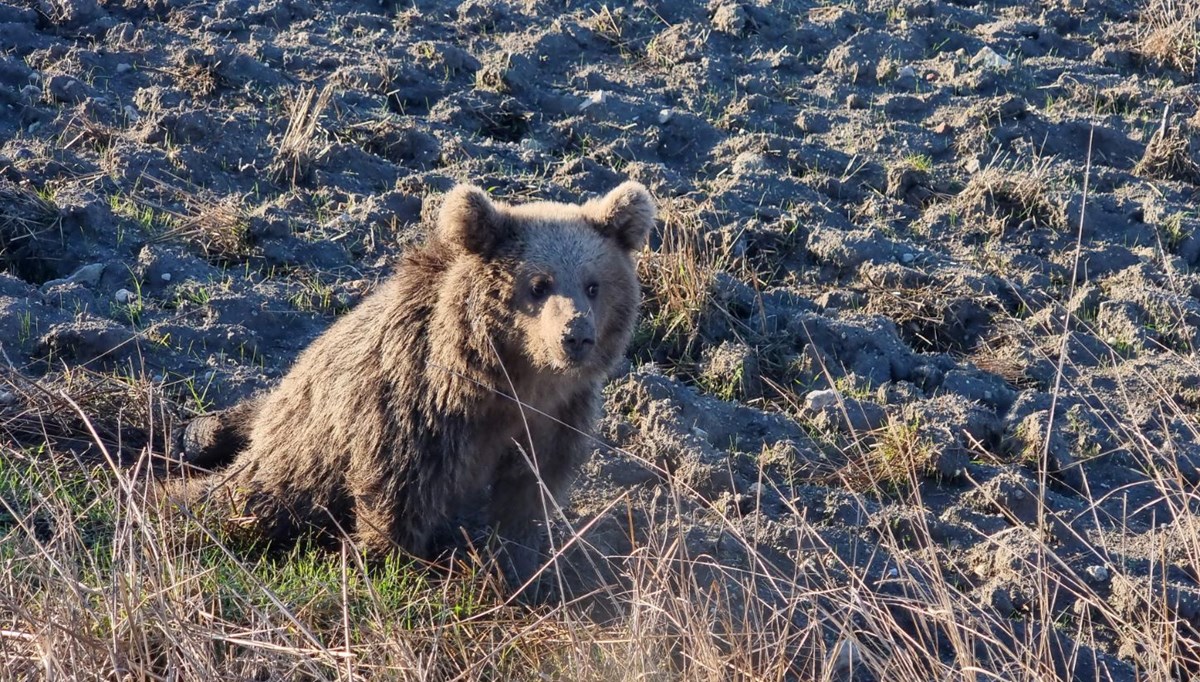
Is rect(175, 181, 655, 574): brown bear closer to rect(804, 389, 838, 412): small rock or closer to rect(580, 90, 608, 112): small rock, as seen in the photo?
rect(804, 389, 838, 412): small rock

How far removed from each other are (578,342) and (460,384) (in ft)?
1.65

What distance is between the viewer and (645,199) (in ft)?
17.6

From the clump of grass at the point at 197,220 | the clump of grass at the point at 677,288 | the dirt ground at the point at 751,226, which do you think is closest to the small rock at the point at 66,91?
the dirt ground at the point at 751,226

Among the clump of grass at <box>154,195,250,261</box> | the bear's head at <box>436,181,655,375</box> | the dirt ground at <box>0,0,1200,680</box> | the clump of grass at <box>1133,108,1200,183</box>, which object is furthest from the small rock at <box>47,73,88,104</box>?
the clump of grass at <box>1133,108,1200,183</box>

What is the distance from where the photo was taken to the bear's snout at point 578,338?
4.86 meters

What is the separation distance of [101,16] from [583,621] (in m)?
5.92

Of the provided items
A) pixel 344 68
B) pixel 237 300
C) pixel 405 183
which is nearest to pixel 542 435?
pixel 237 300

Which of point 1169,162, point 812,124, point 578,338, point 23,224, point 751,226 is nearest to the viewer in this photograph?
point 578,338

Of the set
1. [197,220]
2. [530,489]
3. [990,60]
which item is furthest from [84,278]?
[990,60]

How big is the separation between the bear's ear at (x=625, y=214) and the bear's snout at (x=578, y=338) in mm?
595

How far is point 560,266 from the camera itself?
202 inches

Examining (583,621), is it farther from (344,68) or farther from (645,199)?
(344,68)

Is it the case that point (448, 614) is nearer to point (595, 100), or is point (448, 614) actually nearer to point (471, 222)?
point (471, 222)

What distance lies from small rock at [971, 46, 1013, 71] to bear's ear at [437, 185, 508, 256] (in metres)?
4.67
